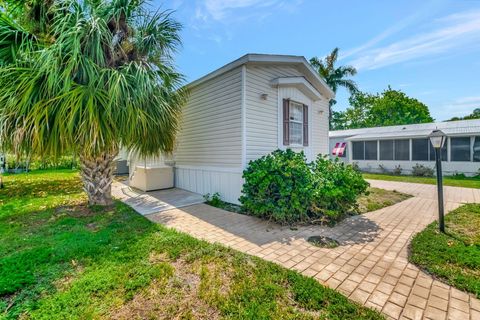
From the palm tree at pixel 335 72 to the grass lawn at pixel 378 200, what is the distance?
14115 millimetres

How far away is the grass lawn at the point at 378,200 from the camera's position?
623cm

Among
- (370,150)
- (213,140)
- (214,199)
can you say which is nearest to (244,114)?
(213,140)

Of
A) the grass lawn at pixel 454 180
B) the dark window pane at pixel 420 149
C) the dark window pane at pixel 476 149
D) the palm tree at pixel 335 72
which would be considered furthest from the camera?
the palm tree at pixel 335 72

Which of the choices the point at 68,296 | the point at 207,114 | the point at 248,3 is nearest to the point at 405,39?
the point at 248,3

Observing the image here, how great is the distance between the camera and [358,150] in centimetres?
1781

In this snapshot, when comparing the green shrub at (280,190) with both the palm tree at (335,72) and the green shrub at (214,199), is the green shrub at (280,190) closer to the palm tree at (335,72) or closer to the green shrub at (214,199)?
the green shrub at (214,199)

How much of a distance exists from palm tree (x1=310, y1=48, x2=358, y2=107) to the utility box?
16908 millimetres

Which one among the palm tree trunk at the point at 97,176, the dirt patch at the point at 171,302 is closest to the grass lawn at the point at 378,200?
the dirt patch at the point at 171,302

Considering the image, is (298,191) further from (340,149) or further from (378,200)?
(340,149)

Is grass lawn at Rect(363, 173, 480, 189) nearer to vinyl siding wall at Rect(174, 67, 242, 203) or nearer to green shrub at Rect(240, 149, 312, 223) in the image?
green shrub at Rect(240, 149, 312, 223)

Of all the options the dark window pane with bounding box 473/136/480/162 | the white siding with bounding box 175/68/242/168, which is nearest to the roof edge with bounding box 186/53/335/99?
the white siding with bounding box 175/68/242/168

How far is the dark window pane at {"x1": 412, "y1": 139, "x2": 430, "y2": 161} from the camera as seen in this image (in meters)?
14.2

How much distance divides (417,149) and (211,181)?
1504cm

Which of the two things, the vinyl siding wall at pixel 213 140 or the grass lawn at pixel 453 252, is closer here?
the grass lawn at pixel 453 252
